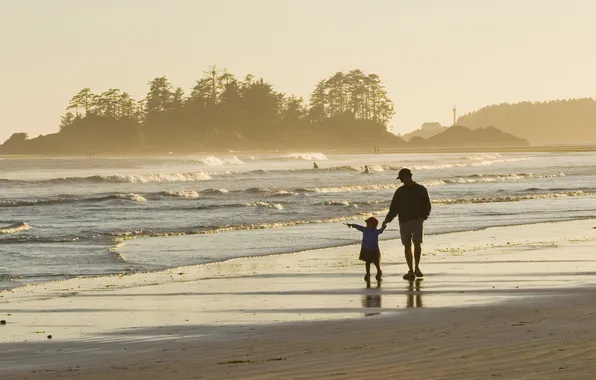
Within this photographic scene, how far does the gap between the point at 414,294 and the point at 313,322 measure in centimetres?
256

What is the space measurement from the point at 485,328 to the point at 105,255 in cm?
1116

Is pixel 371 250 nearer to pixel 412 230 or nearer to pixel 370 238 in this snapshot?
pixel 370 238

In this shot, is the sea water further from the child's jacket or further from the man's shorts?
the man's shorts

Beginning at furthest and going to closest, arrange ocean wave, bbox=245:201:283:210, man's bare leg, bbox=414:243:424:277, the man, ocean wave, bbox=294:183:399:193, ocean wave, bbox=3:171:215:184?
ocean wave, bbox=3:171:215:184, ocean wave, bbox=294:183:399:193, ocean wave, bbox=245:201:283:210, the man, man's bare leg, bbox=414:243:424:277

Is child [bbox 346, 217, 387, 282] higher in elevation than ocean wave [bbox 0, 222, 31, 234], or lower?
higher

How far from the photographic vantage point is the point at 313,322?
1098 cm

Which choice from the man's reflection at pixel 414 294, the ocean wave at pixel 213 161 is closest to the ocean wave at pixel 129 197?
the man's reflection at pixel 414 294

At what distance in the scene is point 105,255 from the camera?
19906mm

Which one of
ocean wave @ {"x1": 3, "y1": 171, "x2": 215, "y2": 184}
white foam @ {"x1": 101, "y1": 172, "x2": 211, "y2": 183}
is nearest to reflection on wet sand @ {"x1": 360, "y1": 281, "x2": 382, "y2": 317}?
ocean wave @ {"x1": 3, "y1": 171, "x2": 215, "y2": 184}

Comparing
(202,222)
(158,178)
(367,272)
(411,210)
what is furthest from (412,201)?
(158,178)

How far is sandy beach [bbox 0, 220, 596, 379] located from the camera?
8570mm

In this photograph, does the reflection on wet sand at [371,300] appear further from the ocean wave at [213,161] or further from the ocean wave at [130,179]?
the ocean wave at [213,161]

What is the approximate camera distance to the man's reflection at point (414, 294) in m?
12.3

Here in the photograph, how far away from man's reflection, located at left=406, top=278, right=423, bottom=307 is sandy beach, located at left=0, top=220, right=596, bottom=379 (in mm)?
24
